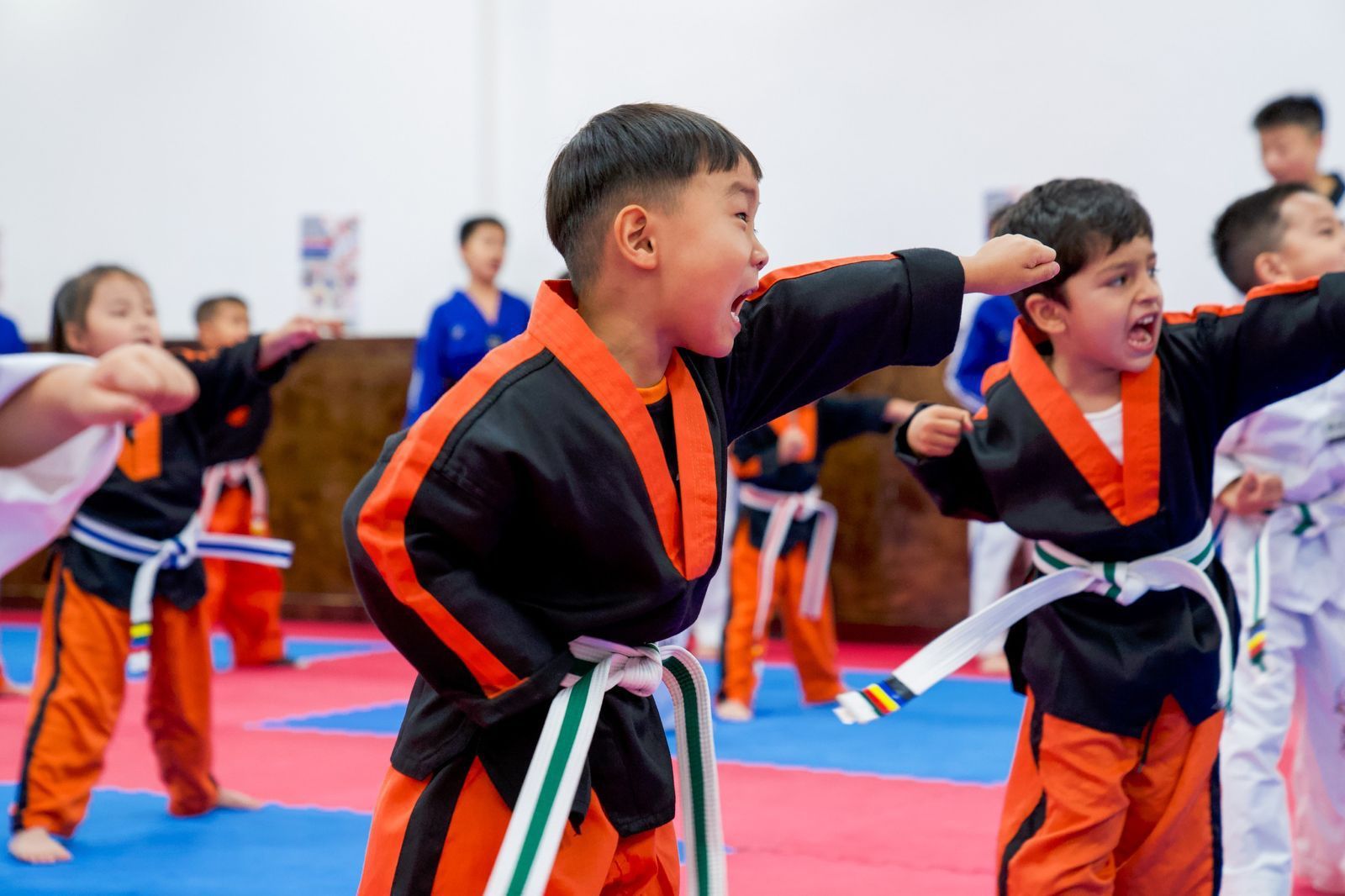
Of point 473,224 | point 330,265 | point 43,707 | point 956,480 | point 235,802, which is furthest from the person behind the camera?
point 330,265

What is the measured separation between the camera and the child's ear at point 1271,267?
2818mm

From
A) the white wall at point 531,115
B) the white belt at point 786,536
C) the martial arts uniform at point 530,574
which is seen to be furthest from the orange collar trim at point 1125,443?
the white wall at point 531,115

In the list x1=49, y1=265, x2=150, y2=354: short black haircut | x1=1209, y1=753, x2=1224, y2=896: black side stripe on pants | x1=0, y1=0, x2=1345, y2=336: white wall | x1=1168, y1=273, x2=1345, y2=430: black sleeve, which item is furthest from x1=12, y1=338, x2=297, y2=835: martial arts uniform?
x1=0, y1=0, x2=1345, y2=336: white wall

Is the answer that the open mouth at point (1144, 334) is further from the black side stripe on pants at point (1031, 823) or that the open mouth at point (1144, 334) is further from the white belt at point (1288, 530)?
the white belt at point (1288, 530)

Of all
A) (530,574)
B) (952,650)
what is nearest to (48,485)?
(530,574)

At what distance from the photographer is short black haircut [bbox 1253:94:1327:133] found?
5082 mm

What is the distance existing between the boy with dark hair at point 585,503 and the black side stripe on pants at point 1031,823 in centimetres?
74

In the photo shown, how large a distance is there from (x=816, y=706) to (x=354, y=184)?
4.64 meters

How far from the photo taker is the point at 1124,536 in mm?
2184

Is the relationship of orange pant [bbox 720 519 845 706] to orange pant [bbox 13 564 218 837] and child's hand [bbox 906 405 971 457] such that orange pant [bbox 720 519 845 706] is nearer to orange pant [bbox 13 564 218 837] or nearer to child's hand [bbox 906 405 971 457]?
orange pant [bbox 13 564 218 837]

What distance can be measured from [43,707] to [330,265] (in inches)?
207

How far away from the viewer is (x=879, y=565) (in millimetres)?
7098

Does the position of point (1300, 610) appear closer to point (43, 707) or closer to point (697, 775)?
point (697, 775)

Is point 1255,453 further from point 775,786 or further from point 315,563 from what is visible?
point 315,563
